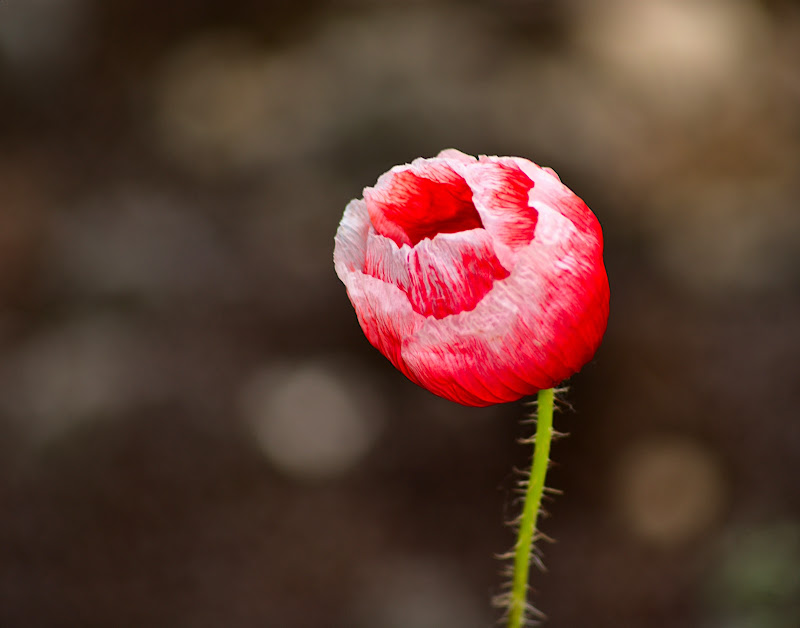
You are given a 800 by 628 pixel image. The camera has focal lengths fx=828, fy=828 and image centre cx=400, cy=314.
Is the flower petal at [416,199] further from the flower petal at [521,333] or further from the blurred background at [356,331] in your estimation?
the blurred background at [356,331]

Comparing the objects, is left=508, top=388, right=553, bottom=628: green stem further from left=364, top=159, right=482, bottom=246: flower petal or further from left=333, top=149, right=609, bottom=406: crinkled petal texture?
left=364, top=159, right=482, bottom=246: flower petal

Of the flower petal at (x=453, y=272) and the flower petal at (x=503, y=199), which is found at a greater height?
the flower petal at (x=503, y=199)

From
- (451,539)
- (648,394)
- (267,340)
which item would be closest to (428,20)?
(267,340)

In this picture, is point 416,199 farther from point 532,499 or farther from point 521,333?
point 532,499

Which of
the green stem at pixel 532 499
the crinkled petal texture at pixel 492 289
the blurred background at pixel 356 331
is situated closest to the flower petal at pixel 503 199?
the crinkled petal texture at pixel 492 289

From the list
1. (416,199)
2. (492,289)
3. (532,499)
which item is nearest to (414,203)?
(416,199)

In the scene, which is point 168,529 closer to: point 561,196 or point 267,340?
point 267,340
